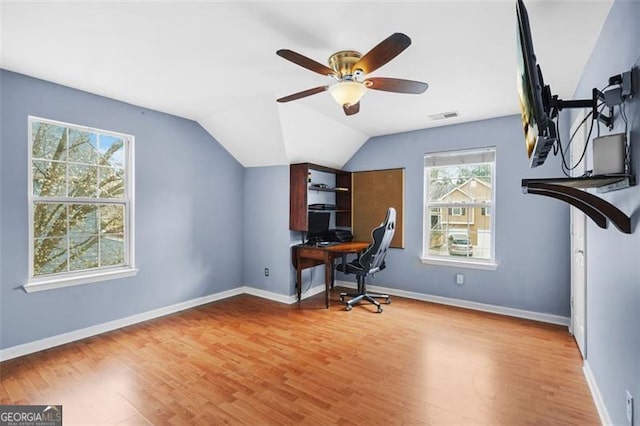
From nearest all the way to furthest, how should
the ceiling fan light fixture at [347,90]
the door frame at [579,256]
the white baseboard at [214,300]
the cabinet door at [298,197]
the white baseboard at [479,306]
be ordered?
the ceiling fan light fixture at [347,90] < the door frame at [579,256] < the white baseboard at [214,300] < the white baseboard at [479,306] < the cabinet door at [298,197]

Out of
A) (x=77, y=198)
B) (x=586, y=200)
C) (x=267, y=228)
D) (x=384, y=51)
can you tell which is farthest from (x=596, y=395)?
(x=77, y=198)

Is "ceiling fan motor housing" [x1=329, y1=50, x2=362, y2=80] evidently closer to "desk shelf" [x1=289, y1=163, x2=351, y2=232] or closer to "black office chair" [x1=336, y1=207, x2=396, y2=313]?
"black office chair" [x1=336, y1=207, x2=396, y2=313]

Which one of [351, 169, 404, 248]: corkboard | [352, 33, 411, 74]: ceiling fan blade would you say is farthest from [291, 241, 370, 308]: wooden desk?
[352, 33, 411, 74]: ceiling fan blade

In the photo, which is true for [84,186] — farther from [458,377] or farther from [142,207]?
[458,377]

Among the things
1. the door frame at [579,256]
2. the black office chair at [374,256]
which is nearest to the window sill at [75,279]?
the black office chair at [374,256]

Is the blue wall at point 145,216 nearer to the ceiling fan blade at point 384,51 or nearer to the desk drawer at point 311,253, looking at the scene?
the desk drawer at point 311,253

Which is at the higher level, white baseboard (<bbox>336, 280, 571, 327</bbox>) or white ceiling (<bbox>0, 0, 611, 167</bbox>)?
white ceiling (<bbox>0, 0, 611, 167</bbox>)

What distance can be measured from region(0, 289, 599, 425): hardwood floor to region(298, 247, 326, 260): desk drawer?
0.87 m

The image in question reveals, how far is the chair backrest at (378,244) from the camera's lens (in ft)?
12.0

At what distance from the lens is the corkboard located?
14.9 ft

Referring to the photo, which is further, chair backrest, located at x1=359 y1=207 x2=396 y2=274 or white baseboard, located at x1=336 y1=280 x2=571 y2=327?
chair backrest, located at x1=359 y1=207 x2=396 y2=274

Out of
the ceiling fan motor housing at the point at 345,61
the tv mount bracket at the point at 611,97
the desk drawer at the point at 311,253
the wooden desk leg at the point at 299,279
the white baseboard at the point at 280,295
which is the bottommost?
the white baseboard at the point at 280,295

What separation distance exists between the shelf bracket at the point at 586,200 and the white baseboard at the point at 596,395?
1110mm

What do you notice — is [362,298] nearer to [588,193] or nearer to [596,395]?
[596,395]
